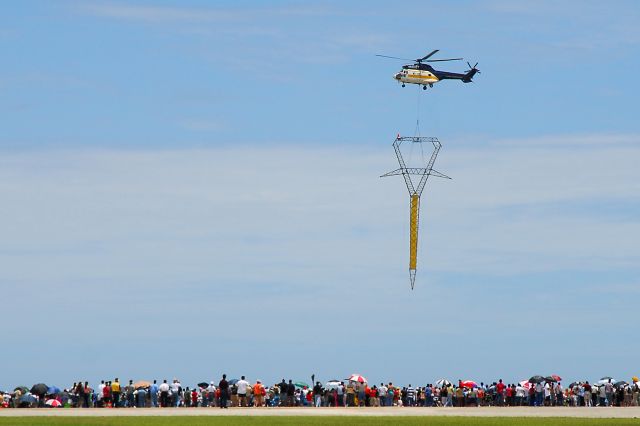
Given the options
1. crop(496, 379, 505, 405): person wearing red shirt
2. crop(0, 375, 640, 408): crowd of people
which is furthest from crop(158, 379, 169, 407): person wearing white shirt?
crop(496, 379, 505, 405): person wearing red shirt

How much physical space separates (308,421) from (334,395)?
22.8m

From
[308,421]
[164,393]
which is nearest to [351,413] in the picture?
[308,421]

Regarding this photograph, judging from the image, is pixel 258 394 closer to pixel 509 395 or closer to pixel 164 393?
pixel 164 393

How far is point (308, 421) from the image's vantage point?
190 ft

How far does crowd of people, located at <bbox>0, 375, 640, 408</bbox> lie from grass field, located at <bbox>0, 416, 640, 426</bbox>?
44.4 ft

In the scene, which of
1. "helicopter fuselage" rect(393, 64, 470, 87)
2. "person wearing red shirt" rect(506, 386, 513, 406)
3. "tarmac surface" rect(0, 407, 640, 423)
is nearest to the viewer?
"tarmac surface" rect(0, 407, 640, 423)

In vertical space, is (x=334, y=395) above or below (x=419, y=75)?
below

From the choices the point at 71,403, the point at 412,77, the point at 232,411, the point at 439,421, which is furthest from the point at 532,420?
the point at 412,77

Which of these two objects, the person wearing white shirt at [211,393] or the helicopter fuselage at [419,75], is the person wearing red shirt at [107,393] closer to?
the person wearing white shirt at [211,393]

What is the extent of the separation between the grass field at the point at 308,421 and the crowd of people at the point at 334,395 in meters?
13.5

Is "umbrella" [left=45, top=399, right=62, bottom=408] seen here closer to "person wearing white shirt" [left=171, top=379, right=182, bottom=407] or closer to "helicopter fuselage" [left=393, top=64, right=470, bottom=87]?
"person wearing white shirt" [left=171, top=379, right=182, bottom=407]

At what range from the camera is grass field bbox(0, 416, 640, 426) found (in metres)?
55.9

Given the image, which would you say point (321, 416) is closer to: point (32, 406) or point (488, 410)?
point (488, 410)

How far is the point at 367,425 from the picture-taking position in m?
55.2
